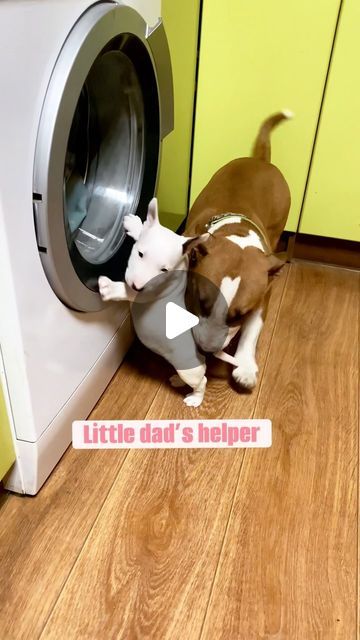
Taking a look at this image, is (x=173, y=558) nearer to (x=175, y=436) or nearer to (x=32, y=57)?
(x=175, y=436)

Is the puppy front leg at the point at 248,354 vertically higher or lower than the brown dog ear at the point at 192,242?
lower

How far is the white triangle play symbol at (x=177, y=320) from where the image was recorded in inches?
42.7

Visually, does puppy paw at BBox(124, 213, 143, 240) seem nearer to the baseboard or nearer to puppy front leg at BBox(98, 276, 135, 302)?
puppy front leg at BBox(98, 276, 135, 302)

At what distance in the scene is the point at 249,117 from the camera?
150 cm

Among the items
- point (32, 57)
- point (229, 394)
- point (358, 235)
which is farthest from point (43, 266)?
point (358, 235)

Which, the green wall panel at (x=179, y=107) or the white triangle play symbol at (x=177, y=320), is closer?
the white triangle play symbol at (x=177, y=320)

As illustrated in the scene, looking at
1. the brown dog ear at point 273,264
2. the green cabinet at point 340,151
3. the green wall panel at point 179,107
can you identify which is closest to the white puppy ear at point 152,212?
the brown dog ear at point 273,264

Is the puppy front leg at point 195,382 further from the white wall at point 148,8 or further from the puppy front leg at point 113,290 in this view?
the white wall at point 148,8

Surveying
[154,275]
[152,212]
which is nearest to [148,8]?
[152,212]

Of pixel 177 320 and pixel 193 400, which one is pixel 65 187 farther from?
pixel 193 400

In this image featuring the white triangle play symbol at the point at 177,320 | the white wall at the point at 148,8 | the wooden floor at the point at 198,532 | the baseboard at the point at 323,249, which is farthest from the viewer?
the baseboard at the point at 323,249

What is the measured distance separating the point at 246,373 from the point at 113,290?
0.35 meters

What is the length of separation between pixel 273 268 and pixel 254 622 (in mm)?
585

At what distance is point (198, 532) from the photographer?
37.2 inches
